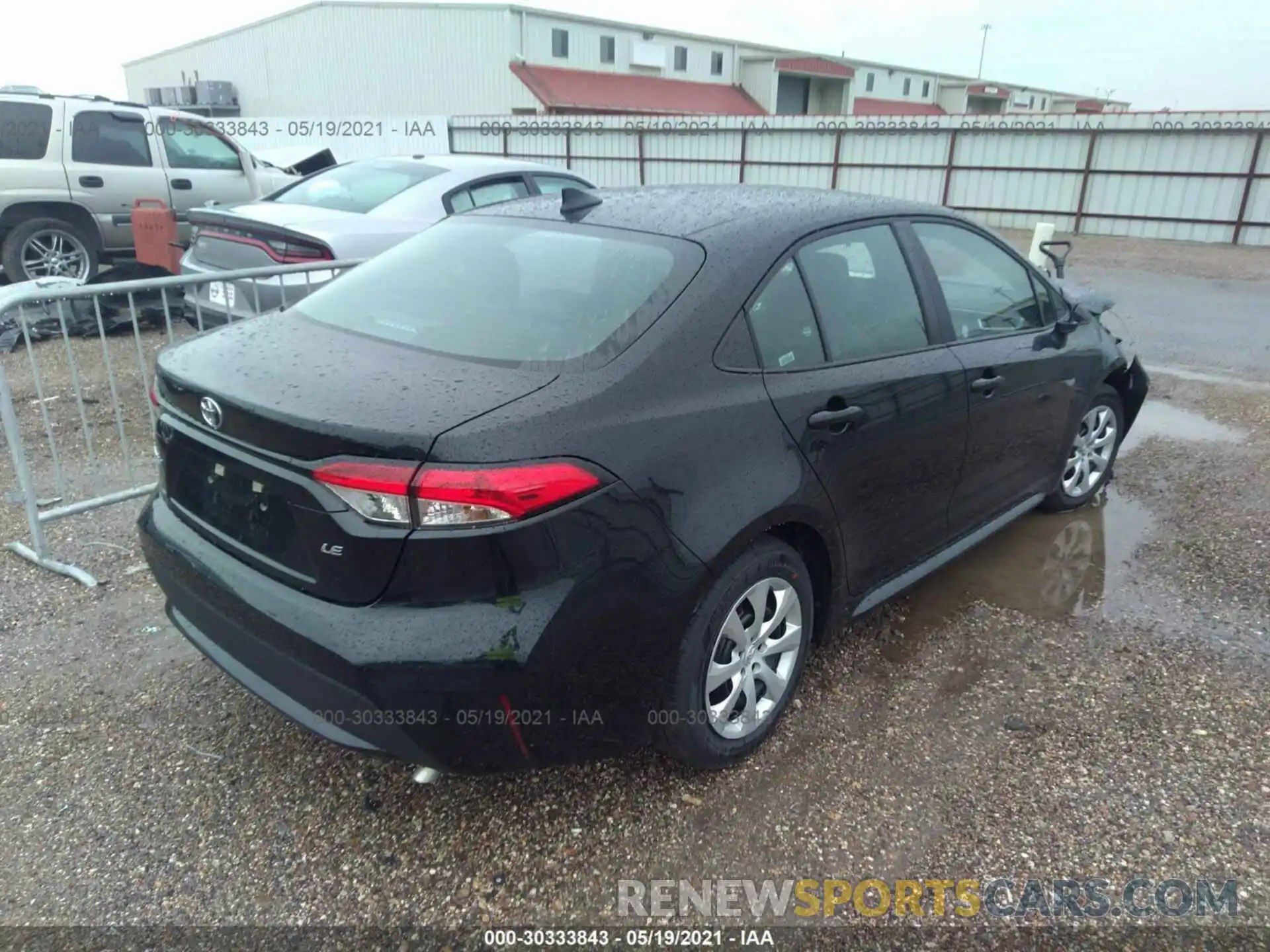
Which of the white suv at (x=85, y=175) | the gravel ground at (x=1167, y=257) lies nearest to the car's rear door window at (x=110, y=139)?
the white suv at (x=85, y=175)

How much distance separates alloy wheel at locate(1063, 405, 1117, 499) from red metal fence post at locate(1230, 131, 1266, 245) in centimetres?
1633

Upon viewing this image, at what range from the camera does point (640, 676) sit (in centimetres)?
229

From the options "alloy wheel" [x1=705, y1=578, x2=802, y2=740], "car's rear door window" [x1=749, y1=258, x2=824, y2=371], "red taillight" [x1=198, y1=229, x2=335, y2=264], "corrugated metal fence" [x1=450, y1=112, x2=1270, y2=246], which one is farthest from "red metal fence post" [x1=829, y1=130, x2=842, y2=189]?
"alloy wheel" [x1=705, y1=578, x2=802, y2=740]

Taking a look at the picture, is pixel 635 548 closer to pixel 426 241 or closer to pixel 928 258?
pixel 426 241

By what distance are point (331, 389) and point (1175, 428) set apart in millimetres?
6056

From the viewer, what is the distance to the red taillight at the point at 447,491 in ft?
6.45

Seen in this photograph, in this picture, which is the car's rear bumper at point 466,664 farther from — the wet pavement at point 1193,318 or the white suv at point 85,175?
the white suv at point 85,175

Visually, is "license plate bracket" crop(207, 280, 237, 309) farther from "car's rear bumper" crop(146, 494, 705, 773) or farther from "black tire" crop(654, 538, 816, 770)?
"black tire" crop(654, 538, 816, 770)

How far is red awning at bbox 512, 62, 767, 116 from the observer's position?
3347cm

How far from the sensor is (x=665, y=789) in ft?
8.65

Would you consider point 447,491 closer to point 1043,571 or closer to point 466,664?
point 466,664

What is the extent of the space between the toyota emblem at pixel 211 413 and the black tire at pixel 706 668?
1.38 metres

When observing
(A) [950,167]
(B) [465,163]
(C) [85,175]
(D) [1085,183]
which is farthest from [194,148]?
(D) [1085,183]

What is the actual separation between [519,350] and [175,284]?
2827 mm
